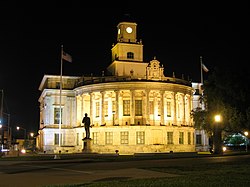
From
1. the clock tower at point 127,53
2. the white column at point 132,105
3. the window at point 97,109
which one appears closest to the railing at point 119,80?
the white column at point 132,105

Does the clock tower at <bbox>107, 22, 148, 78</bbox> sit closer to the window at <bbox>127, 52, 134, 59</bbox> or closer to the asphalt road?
the window at <bbox>127, 52, 134, 59</bbox>

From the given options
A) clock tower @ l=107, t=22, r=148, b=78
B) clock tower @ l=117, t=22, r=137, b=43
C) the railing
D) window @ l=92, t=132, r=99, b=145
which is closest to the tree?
the railing

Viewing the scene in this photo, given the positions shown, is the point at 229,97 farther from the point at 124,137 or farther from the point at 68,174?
the point at 124,137

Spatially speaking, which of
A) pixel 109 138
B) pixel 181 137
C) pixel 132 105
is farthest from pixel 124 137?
pixel 181 137

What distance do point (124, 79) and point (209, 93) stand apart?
26.1 m

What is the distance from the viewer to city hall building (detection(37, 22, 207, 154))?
67625mm

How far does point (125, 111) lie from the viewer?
69.4 metres

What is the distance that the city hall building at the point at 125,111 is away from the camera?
67.6 m

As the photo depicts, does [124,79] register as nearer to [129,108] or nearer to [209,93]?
[129,108]

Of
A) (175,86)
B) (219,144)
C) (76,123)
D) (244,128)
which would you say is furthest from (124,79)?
(244,128)

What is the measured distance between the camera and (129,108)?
6931 centimetres

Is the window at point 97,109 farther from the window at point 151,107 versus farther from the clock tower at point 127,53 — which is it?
the window at point 151,107

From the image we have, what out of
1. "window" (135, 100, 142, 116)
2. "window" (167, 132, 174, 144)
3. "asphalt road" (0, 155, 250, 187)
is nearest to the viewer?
"asphalt road" (0, 155, 250, 187)

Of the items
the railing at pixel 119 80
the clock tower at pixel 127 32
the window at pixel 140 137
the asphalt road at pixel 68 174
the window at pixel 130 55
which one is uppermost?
the clock tower at pixel 127 32
